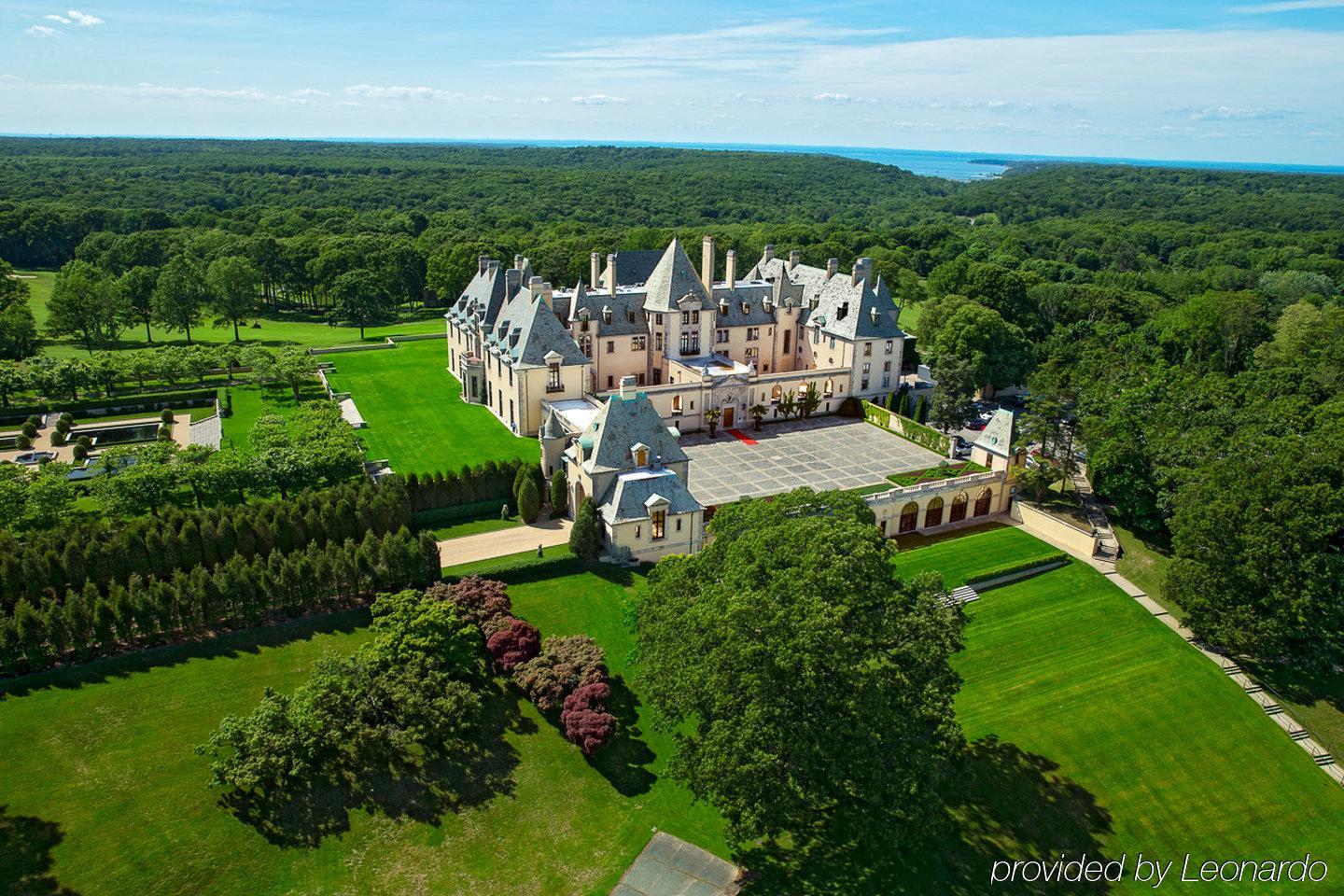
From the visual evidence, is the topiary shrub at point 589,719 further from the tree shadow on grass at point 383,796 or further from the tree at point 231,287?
the tree at point 231,287

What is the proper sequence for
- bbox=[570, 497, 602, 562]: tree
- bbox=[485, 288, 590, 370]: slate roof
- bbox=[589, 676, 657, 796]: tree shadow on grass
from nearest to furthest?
bbox=[589, 676, 657, 796]: tree shadow on grass < bbox=[570, 497, 602, 562]: tree < bbox=[485, 288, 590, 370]: slate roof

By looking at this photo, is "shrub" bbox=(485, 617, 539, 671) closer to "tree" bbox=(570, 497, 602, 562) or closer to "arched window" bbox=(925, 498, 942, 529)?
"tree" bbox=(570, 497, 602, 562)

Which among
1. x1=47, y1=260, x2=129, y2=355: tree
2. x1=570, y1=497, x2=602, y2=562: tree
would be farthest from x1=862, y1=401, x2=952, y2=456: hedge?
x1=47, y1=260, x2=129, y2=355: tree

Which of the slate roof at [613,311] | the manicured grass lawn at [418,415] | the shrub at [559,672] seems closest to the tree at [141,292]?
the manicured grass lawn at [418,415]

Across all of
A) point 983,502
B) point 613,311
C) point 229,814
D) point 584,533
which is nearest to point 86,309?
point 613,311

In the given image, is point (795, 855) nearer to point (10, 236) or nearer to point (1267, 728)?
point (1267, 728)

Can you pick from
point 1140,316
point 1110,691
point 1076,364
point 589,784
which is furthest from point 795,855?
point 1140,316
